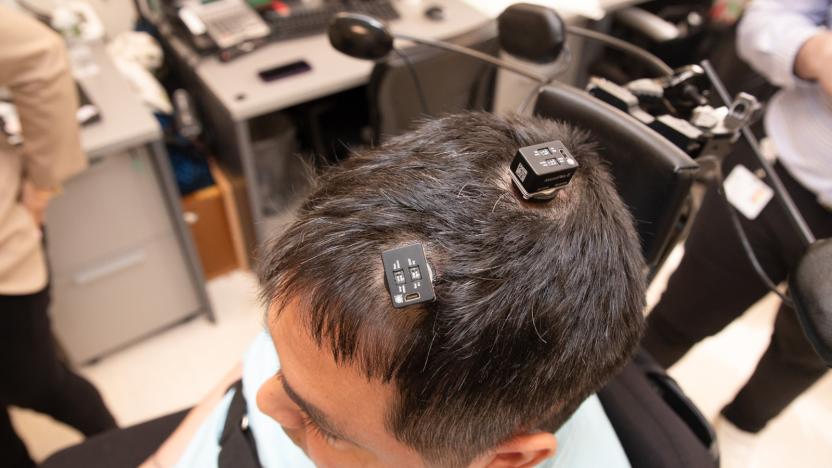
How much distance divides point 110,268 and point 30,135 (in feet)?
1.72

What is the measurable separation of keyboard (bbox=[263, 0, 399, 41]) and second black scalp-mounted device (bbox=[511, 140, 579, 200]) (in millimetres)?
1321

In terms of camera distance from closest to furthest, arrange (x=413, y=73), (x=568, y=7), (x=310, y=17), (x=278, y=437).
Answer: (x=278, y=437) < (x=413, y=73) < (x=310, y=17) < (x=568, y=7)

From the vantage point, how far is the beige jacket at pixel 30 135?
98 centimetres

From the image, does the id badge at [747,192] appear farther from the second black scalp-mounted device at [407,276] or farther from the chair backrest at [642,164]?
the second black scalp-mounted device at [407,276]

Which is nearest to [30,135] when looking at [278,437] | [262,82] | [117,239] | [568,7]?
[117,239]

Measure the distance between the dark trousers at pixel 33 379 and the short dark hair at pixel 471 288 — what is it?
0.75 meters

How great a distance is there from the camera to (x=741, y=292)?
1115 mm

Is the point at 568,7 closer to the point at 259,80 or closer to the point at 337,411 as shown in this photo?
the point at 259,80

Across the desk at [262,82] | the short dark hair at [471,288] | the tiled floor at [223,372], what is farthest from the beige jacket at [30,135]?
the short dark hair at [471,288]

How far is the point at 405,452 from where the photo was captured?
22.8 inches

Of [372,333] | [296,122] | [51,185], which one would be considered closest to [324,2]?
[296,122]

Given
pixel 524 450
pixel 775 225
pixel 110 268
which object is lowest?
pixel 110 268

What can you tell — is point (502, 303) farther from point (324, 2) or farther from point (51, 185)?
point (324, 2)

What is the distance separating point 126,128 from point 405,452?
3.46 feet
